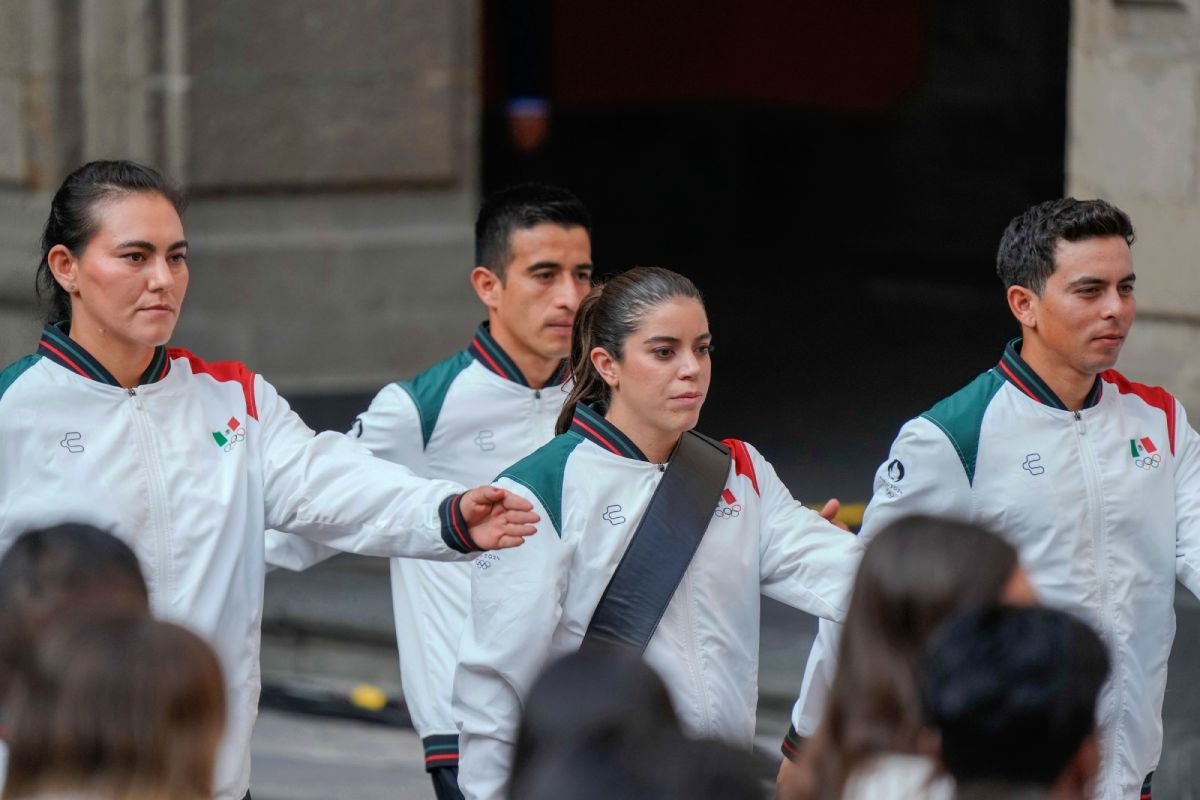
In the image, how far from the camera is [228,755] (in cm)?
411

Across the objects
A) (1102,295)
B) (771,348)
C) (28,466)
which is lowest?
(771,348)

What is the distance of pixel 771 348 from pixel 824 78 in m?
3.43

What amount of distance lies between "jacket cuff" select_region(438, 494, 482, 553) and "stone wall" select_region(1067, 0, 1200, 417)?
12.2 feet

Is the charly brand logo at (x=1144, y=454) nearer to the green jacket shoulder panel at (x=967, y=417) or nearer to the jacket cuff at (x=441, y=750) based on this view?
the green jacket shoulder panel at (x=967, y=417)

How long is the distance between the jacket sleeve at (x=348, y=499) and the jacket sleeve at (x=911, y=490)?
0.93 m

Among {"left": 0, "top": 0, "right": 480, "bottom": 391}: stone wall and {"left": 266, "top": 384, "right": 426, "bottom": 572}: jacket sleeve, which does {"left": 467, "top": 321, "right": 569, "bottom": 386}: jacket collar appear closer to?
{"left": 266, "top": 384, "right": 426, "bottom": 572}: jacket sleeve

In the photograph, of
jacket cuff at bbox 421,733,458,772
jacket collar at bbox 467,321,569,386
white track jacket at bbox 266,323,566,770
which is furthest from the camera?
jacket collar at bbox 467,321,569,386

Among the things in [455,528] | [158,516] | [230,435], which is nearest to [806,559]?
[455,528]

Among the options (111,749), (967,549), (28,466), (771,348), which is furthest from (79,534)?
(771,348)

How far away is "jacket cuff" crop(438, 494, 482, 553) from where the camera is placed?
411 cm

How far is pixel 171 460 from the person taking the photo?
4160 mm

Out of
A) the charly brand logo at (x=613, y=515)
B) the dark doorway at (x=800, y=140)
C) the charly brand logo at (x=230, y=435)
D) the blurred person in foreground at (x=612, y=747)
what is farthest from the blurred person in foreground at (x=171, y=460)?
the dark doorway at (x=800, y=140)

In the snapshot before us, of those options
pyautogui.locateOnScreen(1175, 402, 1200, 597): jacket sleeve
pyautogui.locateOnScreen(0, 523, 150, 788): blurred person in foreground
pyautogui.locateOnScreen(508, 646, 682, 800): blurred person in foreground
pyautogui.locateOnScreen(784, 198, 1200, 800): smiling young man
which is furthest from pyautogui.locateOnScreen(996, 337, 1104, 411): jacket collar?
pyautogui.locateOnScreen(0, 523, 150, 788): blurred person in foreground

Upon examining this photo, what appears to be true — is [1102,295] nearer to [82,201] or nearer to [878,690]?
[878,690]
